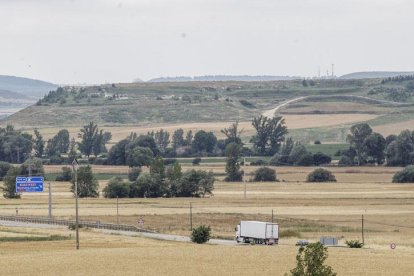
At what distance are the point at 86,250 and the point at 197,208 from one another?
49.0 metres

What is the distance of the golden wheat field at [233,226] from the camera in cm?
7181

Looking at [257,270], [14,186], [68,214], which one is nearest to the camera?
[257,270]

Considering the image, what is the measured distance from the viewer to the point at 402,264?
73.7m

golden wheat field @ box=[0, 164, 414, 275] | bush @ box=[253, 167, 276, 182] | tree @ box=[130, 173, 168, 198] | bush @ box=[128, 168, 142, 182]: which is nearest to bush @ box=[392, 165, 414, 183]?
golden wheat field @ box=[0, 164, 414, 275]

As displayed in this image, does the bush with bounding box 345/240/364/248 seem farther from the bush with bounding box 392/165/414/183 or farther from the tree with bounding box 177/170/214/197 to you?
the bush with bounding box 392/165/414/183

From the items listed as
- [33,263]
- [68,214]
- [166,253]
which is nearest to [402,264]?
[166,253]

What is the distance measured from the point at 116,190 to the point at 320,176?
109 ft

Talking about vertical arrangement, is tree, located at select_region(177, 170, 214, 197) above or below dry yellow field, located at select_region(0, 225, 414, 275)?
above

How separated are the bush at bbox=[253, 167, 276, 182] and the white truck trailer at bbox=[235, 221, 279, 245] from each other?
3307 inches

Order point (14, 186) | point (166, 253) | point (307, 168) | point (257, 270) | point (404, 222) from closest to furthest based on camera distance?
point (257, 270), point (166, 253), point (404, 222), point (14, 186), point (307, 168)

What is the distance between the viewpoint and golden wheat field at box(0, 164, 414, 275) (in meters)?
71.8

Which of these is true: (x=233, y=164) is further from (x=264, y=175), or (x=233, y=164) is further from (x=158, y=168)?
(x=158, y=168)

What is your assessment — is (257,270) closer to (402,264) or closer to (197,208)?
(402,264)

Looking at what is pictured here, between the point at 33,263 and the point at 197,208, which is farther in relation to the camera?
the point at 197,208
